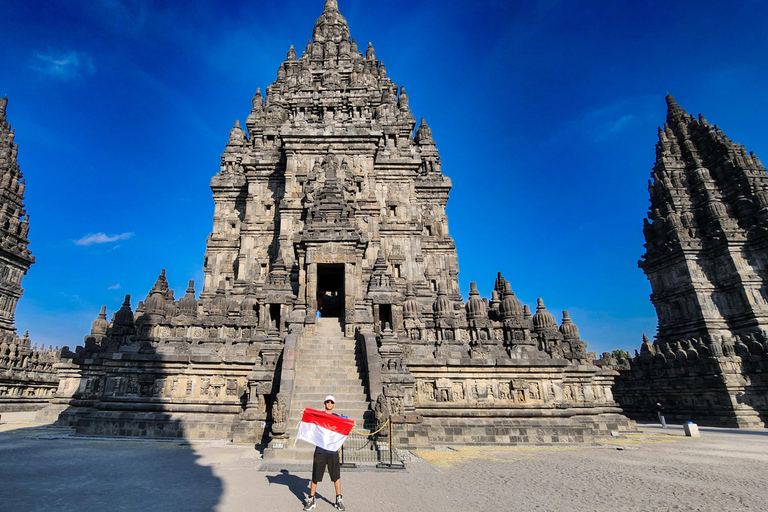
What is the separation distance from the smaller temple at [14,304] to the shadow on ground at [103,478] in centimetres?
2364

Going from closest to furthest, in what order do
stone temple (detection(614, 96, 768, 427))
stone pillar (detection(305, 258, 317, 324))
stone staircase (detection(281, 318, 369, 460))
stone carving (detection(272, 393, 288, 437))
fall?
stone carving (detection(272, 393, 288, 437)), stone staircase (detection(281, 318, 369, 460)), stone pillar (detection(305, 258, 317, 324)), stone temple (detection(614, 96, 768, 427))

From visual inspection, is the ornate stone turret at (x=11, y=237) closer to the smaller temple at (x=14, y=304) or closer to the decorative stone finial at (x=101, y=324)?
the smaller temple at (x=14, y=304)

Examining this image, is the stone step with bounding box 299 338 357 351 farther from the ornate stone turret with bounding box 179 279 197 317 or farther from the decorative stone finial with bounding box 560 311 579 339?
the decorative stone finial with bounding box 560 311 579 339

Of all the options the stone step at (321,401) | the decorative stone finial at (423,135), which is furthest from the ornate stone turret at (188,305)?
the decorative stone finial at (423,135)

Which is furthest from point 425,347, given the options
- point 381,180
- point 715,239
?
point 715,239

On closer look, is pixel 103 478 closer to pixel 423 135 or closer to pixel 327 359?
pixel 327 359

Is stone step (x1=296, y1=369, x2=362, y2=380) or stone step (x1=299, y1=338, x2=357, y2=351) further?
stone step (x1=299, y1=338, x2=357, y2=351)

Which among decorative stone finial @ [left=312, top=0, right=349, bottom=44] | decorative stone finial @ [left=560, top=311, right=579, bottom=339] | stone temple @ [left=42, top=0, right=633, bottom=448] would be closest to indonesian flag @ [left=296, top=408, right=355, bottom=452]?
stone temple @ [left=42, top=0, right=633, bottom=448]

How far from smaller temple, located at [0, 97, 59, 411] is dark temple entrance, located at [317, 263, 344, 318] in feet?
76.6

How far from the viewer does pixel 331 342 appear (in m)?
16.2

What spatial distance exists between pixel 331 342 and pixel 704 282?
33.7 m

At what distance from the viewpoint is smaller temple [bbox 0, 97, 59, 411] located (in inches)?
1138

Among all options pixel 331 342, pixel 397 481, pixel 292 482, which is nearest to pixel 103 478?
pixel 292 482

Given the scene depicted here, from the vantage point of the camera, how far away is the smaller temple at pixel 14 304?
28.9m
